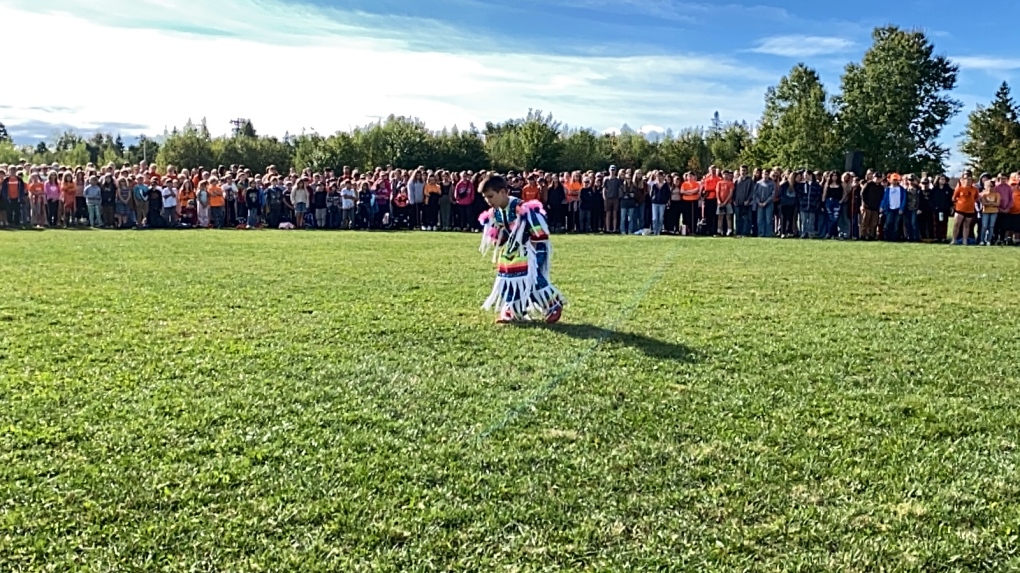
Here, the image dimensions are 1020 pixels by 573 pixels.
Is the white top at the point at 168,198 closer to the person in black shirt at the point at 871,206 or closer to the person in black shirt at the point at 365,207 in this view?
the person in black shirt at the point at 365,207

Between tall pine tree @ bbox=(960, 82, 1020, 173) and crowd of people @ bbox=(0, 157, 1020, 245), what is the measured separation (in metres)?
34.1

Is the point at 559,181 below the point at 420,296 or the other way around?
the other way around

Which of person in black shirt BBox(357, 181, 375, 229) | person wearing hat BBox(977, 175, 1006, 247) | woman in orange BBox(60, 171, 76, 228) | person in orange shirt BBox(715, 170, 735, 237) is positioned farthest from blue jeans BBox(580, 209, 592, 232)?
woman in orange BBox(60, 171, 76, 228)

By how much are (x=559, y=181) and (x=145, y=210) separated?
1130cm

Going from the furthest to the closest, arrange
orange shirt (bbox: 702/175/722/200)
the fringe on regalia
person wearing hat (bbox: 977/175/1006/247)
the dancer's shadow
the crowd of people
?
orange shirt (bbox: 702/175/722/200) → the crowd of people → person wearing hat (bbox: 977/175/1006/247) → the fringe on regalia → the dancer's shadow

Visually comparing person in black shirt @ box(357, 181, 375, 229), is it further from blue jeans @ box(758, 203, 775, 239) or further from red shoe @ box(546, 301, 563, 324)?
red shoe @ box(546, 301, 563, 324)

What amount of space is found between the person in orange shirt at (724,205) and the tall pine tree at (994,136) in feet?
122

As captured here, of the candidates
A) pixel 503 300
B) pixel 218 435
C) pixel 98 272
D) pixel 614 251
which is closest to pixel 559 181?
pixel 614 251

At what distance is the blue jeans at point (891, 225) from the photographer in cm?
2164

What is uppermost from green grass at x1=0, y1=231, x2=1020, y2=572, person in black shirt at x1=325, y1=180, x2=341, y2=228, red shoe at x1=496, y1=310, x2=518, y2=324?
person in black shirt at x1=325, y1=180, x2=341, y2=228


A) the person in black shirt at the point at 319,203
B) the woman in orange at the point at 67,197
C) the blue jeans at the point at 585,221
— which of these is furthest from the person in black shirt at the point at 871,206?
the woman in orange at the point at 67,197

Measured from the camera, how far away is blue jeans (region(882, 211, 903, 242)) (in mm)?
21641

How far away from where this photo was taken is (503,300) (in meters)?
8.56

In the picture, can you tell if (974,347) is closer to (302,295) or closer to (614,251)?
(302,295)
